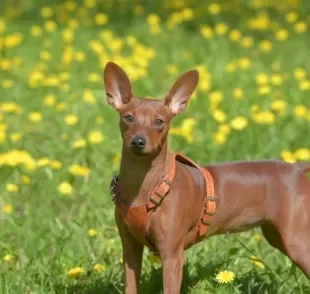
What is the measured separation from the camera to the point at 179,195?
4312 mm

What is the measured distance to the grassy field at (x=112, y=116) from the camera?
17.1 feet

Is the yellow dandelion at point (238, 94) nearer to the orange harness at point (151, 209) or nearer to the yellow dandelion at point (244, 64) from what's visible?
the yellow dandelion at point (244, 64)

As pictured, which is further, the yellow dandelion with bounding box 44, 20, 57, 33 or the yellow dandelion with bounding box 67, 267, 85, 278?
the yellow dandelion with bounding box 44, 20, 57, 33

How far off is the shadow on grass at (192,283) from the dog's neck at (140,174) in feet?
2.21

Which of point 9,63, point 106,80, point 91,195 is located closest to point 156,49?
point 9,63

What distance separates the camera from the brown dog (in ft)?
14.0

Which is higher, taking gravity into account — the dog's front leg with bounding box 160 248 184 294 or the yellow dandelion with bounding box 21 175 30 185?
the dog's front leg with bounding box 160 248 184 294

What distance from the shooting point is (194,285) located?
189 inches

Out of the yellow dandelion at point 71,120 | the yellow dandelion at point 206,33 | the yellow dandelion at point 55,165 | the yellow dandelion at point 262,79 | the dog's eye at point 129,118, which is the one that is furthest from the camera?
the yellow dandelion at point 206,33

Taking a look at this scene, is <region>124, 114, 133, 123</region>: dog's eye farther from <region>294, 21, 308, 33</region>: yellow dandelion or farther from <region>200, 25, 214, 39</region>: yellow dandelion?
<region>294, 21, 308, 33</region>: yellow dandelion

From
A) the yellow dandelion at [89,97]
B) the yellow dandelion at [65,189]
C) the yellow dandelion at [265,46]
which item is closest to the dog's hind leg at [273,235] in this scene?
the yellow dandelion at [65,189]

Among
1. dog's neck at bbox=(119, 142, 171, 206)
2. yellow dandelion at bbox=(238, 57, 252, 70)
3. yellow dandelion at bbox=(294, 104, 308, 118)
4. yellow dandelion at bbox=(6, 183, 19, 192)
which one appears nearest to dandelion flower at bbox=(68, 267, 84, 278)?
dog's neck at bbox=(119, 142, 171, 206)

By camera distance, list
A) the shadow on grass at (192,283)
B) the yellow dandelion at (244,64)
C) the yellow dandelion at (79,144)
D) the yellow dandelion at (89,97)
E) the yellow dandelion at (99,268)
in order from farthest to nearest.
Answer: the yellow dandelion at (244,64), the yellow dandelion at (89,97), the yellow dandelion at (79,144), the yellow dandelion at (99,268), the shadow on grass at (192,283)

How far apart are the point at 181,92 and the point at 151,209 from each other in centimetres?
60
